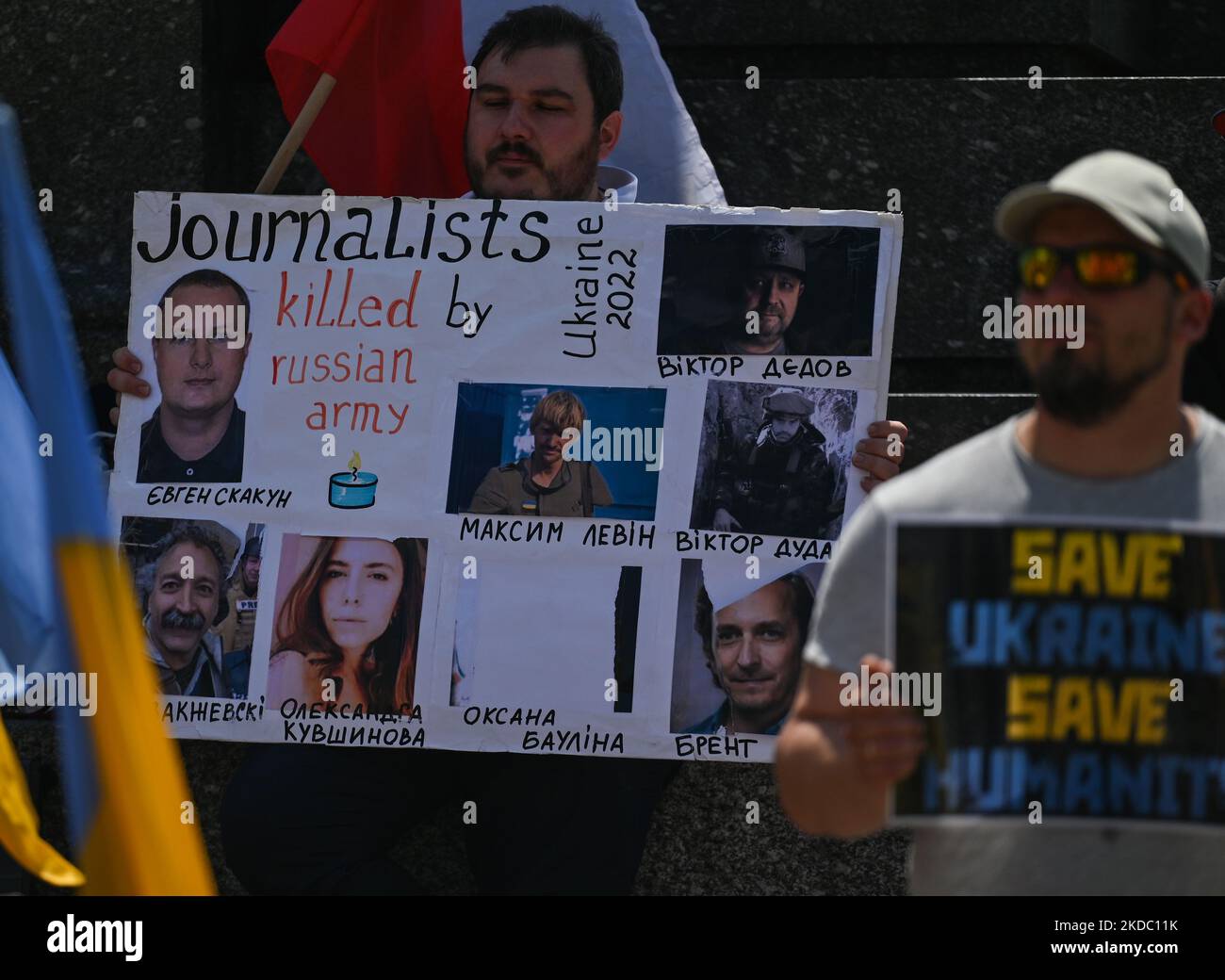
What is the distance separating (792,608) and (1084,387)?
6.39 ft

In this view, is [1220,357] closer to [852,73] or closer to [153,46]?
[852,73]

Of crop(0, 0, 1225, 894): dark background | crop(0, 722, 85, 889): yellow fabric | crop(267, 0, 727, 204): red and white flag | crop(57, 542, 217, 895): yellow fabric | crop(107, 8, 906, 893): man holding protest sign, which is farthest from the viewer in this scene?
crop(0, 0, 1225, 894): dark background

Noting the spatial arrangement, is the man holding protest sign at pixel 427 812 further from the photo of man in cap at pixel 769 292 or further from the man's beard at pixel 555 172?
the man's beard at pixel 555 172

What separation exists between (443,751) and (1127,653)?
87.1 inches

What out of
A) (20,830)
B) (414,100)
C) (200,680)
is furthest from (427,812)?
(414,100)

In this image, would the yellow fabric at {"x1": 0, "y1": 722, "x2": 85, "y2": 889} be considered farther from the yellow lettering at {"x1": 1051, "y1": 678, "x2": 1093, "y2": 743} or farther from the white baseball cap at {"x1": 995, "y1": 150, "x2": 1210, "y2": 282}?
the white baseball cap at {"x1": 995, "y1": 150, "x2": 1210, "y2": 282}

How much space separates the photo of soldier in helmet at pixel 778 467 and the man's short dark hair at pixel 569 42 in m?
0.90

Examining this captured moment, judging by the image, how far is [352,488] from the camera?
14.3 ft

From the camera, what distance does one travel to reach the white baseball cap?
2359 mm

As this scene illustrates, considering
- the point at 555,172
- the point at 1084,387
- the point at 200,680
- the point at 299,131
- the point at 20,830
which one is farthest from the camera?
the point at 299,131

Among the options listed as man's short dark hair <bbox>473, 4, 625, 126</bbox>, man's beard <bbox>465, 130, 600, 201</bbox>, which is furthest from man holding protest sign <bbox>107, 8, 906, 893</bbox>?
man's short dark hair <bbox>473, 4, 625, 126</bbox>

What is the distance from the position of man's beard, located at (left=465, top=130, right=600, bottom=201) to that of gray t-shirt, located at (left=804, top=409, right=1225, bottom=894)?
2227 mm

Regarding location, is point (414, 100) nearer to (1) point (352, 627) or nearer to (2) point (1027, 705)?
(1) point (352, 627)

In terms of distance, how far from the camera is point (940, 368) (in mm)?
5438
